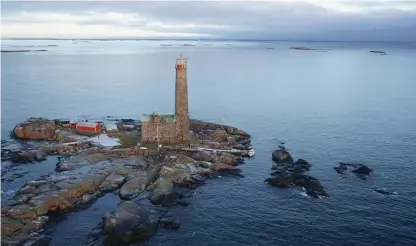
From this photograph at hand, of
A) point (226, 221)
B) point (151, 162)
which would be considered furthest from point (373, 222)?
point (151, 162)

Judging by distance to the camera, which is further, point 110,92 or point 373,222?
point 110,92

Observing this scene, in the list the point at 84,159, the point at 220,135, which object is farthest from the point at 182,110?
the point at 84,159

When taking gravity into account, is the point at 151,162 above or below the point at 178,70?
below

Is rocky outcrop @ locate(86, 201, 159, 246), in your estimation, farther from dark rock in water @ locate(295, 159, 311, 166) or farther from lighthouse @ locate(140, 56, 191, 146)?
dark rock in water @ locate(295, 159, 311, 166)

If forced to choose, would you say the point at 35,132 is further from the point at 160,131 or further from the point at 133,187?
the point at 133,187

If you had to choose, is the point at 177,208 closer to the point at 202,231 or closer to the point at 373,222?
the point at 202,231

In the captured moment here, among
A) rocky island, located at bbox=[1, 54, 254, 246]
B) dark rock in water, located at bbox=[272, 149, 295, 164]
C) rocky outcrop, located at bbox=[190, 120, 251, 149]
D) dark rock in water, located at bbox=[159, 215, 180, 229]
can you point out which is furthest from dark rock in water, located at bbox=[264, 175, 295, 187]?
dark rock in water, located at bbox=[159, 215, 180, 229]

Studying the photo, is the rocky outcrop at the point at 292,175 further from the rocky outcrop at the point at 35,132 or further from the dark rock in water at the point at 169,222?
the rocky outcrop at the point at 35,132

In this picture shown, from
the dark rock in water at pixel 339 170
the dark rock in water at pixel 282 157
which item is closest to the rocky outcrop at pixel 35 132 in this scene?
the dark rock in water at pixel 282 157
